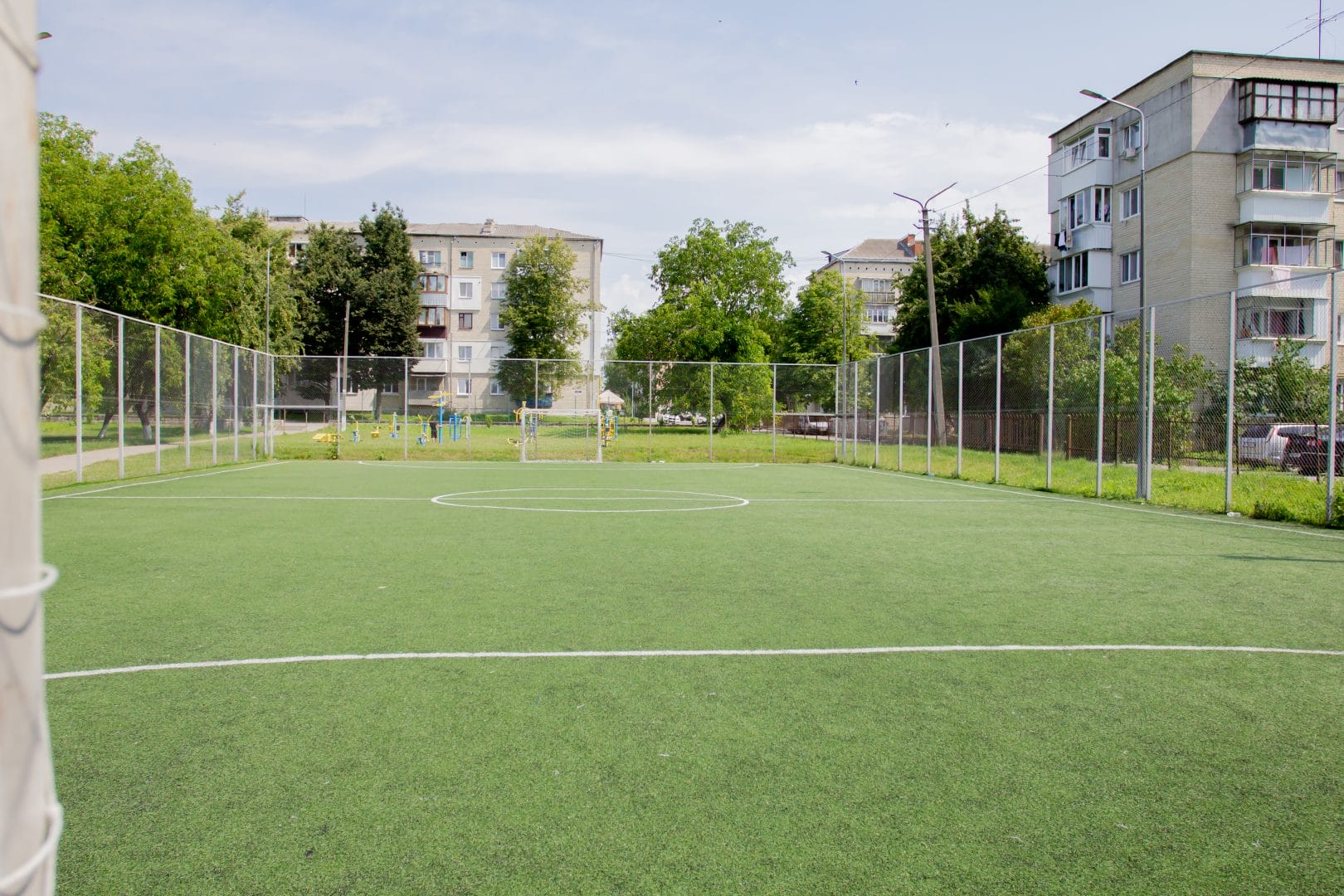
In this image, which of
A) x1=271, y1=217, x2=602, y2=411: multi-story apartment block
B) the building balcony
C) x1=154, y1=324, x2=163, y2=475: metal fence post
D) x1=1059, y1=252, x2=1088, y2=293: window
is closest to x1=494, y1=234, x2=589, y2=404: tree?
x1=271, y1=217, x2=602, y2=411: multi-story apartment block

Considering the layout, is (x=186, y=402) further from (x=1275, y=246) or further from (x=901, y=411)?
(x=1275, y=246)

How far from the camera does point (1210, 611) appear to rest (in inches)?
226

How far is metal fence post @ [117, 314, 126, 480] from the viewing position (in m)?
14.8

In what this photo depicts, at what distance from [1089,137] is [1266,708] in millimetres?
39839

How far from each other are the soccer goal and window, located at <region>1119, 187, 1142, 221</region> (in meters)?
23.0

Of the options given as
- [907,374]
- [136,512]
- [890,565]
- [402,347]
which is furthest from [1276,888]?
[402,347]

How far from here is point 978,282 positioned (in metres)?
40.4

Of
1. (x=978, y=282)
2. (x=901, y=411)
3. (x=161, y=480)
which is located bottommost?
(x=161, y=480)

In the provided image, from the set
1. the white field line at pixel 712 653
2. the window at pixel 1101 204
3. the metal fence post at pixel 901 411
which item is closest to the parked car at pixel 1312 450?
the white field line at pixel 712 653

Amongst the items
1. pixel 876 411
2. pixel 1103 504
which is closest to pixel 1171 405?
pixel 1103 504

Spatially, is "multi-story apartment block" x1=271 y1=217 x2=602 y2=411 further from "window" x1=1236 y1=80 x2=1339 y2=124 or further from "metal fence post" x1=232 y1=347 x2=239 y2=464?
"metal fence post" x1=232 y1=347 x2=239 y2=464

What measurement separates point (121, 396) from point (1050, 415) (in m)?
15.3

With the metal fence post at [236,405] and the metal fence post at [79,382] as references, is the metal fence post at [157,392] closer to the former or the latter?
the metal fence post at [79,382]

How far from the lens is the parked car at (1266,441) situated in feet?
35.2
